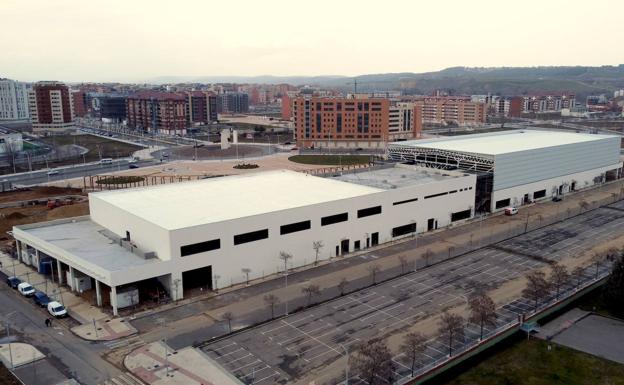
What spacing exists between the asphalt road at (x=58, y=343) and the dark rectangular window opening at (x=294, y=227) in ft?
58.8

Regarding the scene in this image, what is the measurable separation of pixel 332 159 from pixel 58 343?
85.4m

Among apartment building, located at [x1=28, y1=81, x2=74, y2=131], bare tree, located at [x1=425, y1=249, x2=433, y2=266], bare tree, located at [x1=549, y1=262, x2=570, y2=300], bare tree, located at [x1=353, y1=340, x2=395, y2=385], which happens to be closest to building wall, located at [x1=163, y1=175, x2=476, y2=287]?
bare tree, located at [x1=425, y1=249, x2=433, y2=266]

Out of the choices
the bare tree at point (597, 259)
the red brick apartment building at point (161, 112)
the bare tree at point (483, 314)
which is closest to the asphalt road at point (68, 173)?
the red brick apartment building at point (161, 112)

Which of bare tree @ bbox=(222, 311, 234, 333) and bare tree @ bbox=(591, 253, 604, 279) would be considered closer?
bare tree @ bbox=(222, 311, 234, 333)

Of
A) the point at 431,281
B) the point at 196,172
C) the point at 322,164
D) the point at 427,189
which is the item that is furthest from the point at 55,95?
the point at 431,281

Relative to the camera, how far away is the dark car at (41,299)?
38.9 meters

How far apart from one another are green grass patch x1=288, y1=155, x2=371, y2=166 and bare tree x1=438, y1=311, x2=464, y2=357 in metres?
74.0

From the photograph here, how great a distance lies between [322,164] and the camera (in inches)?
4240

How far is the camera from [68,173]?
99.8 meters

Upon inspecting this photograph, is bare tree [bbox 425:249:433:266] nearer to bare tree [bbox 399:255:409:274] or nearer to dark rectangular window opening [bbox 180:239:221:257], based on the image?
bare tree [bbox 399:255:409:274]

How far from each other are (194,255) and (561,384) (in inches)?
1047

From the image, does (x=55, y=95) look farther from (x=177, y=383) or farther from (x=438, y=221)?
(x=177, y=383)

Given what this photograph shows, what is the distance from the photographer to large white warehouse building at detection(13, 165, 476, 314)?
4000cm

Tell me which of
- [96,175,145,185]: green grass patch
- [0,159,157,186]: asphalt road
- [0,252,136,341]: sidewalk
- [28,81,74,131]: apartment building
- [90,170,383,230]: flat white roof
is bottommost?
[0,252,136,341]: sidewalk
